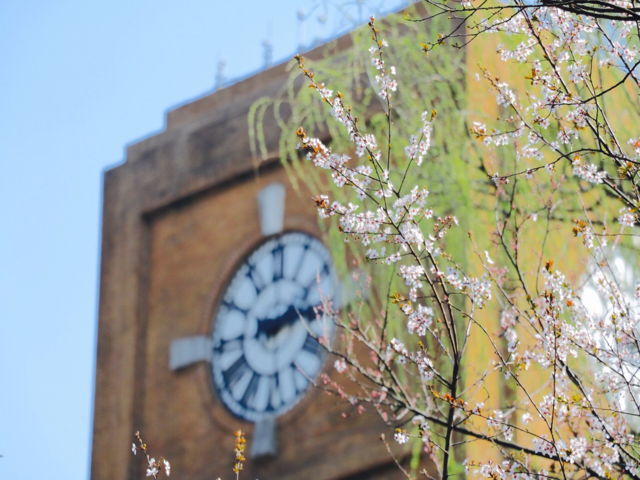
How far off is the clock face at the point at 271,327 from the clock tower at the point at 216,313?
0.05 ft

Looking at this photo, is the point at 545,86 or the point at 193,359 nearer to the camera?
the point at 545,86

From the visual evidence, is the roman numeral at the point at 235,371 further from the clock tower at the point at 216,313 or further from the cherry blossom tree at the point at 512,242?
the cherry blossom tree at the point at 512,242

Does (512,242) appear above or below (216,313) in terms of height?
below

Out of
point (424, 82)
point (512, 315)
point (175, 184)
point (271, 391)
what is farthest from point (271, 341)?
point (512, 315)

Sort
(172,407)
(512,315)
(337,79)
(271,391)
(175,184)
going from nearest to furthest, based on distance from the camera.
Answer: (512,315)
(337,79)
(271,391)
(172,407)
(175,184)

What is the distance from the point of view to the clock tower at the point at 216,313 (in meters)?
13.4

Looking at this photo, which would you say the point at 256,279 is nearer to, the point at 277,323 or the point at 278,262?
the point at 278,262

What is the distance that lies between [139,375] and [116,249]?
77.0 inches

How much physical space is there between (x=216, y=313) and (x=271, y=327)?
104 centimetres

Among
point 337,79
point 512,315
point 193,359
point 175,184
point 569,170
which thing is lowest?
point 512,315

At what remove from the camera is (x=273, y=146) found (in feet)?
49.0

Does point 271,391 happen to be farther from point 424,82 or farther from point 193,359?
point 424,82

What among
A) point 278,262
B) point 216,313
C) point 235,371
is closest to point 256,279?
point 278,262

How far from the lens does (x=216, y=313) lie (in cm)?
1500
